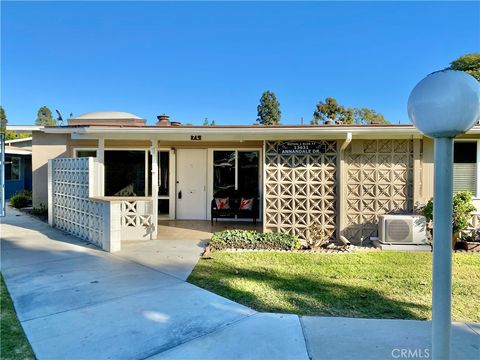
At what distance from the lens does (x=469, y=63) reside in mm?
24047

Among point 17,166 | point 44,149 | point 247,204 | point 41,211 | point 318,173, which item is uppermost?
point 44,149

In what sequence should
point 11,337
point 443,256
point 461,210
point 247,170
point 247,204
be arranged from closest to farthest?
point 443,256, point 11,337, point 461,210, point 247,204, point 247,170

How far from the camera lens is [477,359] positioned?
280cm

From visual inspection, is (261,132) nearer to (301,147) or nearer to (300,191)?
(301,147)

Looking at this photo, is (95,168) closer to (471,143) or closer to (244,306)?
(244,306)

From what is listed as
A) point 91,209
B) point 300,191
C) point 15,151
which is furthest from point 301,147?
point 15,151

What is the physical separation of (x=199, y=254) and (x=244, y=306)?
279 centimetres

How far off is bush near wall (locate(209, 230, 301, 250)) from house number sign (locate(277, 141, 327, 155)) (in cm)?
218

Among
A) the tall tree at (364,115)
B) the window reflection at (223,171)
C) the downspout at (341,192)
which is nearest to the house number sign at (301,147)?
the downspout at (341,192)

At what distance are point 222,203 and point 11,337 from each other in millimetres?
7581

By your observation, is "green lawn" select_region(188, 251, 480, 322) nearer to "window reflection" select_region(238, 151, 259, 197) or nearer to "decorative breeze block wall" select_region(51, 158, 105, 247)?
"decorative breeze block wall" select_region(51, 158, 105, 247)

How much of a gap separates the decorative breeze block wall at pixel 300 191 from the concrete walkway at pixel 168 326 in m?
3.60

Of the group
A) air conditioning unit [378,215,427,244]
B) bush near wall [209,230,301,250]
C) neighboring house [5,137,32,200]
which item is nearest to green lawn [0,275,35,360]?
bush near wall [209,230,301,250]

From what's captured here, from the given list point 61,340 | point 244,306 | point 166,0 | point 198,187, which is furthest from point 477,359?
point 166,0
